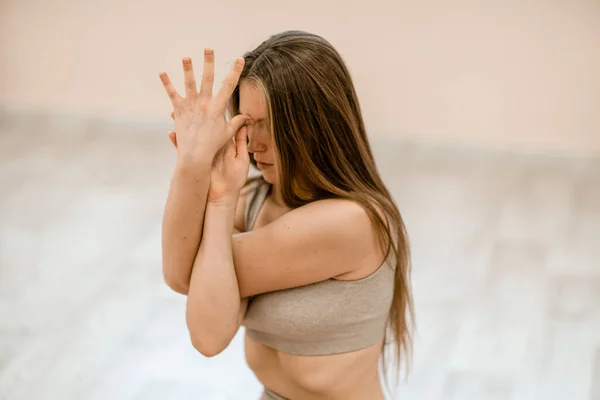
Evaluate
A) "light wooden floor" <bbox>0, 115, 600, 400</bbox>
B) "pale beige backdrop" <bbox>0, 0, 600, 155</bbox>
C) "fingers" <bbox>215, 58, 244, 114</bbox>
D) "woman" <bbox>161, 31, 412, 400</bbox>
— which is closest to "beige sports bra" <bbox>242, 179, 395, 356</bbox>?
"woman" <bbox>161, 31, 412, 400</bbox>

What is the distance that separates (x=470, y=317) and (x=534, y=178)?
1473 mm

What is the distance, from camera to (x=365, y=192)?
1541 mm

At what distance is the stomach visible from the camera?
1.56 metres

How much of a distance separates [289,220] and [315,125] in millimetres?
176

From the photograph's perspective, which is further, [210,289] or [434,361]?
[434,361]

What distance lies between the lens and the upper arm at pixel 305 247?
149cm

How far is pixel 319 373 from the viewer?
155 cm

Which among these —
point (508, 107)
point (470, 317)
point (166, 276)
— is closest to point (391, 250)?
point (166, 276)

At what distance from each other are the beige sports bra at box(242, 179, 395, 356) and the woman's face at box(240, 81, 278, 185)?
23 centimetres

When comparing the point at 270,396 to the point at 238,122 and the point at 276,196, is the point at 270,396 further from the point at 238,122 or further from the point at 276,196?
the point at 238,122

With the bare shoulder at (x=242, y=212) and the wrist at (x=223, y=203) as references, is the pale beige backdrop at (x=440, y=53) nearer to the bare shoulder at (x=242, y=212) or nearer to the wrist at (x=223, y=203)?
the bare shoulder at (x=242, y=212)

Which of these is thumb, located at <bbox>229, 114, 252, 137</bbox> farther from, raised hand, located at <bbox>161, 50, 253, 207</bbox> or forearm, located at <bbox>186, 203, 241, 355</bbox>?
forearm, located at <bbox>186, 203, 241, 355</bbox>

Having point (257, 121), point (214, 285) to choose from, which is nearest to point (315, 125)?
point (257, 121)

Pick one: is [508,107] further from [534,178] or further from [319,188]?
[319,188]
